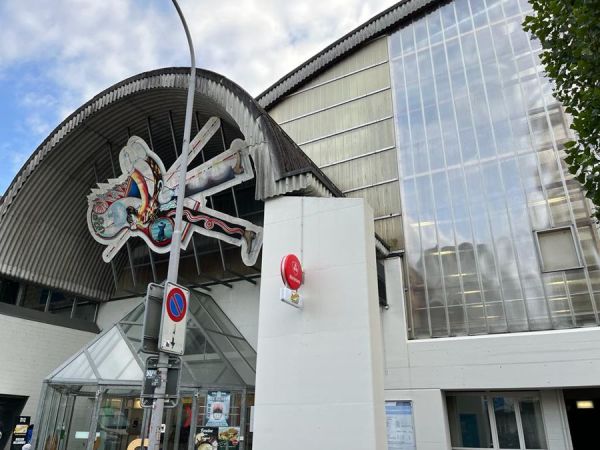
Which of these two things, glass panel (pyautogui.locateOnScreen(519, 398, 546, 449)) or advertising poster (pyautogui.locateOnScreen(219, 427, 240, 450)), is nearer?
advertising poster (pyautogui.locateOnScreen(219, 427, 240, 450))

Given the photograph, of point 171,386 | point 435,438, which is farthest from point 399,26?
point 171,386

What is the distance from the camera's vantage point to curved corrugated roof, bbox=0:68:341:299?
14.4 meters

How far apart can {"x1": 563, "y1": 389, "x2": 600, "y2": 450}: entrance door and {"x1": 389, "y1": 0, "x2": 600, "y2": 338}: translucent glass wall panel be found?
5403 mm

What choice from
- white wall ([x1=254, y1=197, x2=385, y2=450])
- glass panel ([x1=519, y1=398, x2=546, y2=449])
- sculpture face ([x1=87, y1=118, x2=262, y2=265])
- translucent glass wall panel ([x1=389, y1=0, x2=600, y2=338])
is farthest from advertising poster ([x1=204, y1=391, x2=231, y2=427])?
glass panel ([x1=519, y1=398, x2=546, y2=449])

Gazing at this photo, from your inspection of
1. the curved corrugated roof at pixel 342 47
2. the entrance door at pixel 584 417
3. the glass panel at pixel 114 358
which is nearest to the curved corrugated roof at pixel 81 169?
the curved corrugated roof at pixel 342 47

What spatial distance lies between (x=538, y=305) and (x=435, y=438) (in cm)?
452

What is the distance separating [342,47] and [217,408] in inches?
567

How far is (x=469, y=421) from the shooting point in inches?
505

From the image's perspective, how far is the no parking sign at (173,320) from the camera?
6185mm

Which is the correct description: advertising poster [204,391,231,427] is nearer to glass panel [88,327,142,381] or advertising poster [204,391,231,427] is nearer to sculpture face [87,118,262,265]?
glass panel [88,327,142,381]

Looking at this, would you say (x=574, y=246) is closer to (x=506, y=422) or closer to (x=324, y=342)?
(x=506, y=422)

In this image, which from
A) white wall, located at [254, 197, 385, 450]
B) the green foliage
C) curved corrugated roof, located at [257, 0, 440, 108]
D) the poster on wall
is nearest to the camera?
the green foliage

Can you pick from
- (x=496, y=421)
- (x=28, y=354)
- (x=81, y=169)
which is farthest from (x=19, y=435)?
(x=496, y=421)

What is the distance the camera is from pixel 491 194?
A: 13.7 metres
